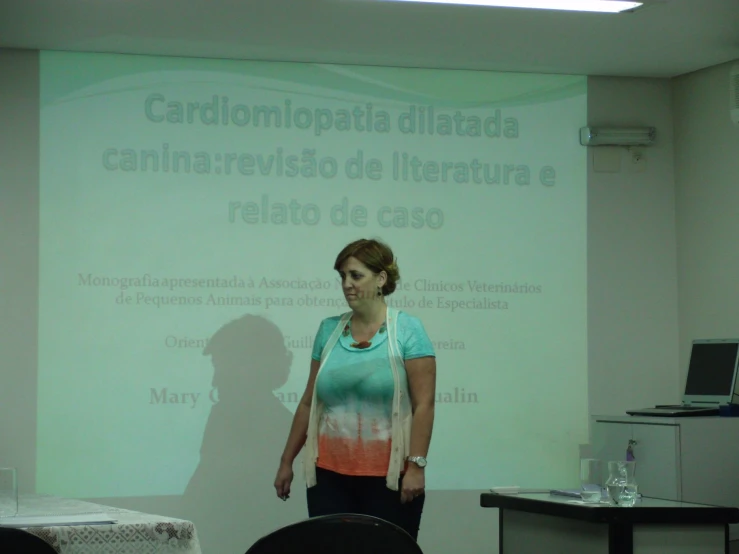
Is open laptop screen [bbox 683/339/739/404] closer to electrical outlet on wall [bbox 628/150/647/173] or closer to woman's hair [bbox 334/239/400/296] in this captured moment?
electrical outlet on wall [bbox 628/150/647/173]

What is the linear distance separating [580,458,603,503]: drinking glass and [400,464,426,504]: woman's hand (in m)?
0.53

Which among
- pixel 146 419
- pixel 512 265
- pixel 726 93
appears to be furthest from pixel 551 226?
pixel 146 419

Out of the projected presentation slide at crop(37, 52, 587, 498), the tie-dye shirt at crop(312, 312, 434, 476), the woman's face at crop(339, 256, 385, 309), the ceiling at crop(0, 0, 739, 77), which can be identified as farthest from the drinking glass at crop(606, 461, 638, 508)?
the projected presentation slide at crop(37, 52, 587, 498)

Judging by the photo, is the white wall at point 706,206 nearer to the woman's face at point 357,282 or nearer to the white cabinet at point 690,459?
the white cabinet at point 690,459

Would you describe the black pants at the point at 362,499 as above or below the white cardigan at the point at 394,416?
below

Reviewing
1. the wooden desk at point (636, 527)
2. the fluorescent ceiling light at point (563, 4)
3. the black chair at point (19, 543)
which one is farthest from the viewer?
the fluorescent ceiling light at point (563, 4)

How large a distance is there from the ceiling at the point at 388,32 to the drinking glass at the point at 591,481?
7.51 feet

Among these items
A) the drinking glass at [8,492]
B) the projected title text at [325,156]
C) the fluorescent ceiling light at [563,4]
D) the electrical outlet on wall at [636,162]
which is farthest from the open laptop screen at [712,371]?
the drinking glass at [8,492]

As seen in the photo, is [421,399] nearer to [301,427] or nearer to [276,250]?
[301,427]

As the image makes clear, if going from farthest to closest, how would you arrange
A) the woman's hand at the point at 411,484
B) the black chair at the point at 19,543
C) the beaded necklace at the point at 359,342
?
1. the beaded necklace at the point at 359,342
2. the woman's hand at the point at 411,484
3. the black chair at the point at 19,543

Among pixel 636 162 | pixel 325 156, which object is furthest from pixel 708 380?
pixel 325 156

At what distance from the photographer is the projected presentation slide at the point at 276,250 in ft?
18.2

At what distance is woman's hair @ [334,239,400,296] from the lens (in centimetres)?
371

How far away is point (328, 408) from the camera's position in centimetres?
364
